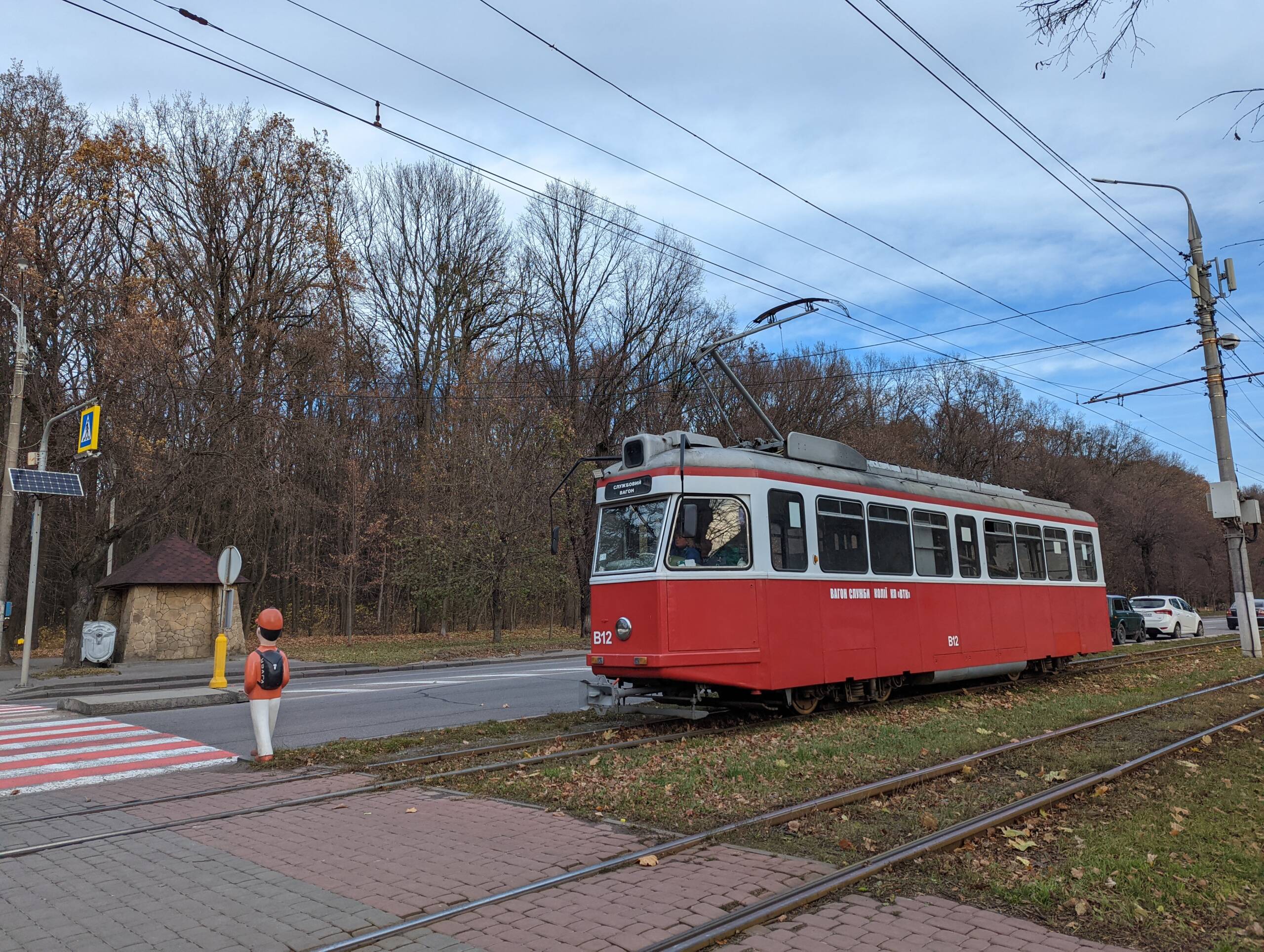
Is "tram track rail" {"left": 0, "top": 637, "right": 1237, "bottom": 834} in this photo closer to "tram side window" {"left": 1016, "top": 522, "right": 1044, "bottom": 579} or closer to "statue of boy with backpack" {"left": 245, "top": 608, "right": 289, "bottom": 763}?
"statue of boy with backpack" {"left": 245, "top": 608, "right": 289, "bottom": 763}

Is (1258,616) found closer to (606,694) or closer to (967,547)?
(967,547)

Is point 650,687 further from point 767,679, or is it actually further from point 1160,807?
point 1160,807

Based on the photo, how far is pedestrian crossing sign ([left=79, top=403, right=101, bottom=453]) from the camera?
18.1 meters

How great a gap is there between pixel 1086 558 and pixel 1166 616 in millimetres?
16742

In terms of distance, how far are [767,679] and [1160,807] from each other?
4260 mm

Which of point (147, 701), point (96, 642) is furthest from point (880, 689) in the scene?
point (96, 642)

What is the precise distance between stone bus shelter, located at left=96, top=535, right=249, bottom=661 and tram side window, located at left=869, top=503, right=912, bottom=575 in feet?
60.8

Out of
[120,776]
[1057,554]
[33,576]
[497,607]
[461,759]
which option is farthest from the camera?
[497,607]

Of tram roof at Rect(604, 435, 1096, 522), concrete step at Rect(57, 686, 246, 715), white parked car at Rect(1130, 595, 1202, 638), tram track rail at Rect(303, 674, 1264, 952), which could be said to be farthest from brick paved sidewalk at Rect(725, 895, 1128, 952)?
white parked car at Rect(1130, 595, 1202, 638)

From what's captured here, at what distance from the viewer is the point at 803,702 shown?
11273 millimetres

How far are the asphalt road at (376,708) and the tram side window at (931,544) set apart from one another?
541 centimetres

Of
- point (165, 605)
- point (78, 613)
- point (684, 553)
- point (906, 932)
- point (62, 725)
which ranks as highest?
point (684, 553)

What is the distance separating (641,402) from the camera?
36.0 metres

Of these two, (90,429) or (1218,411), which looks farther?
(1218,411)
